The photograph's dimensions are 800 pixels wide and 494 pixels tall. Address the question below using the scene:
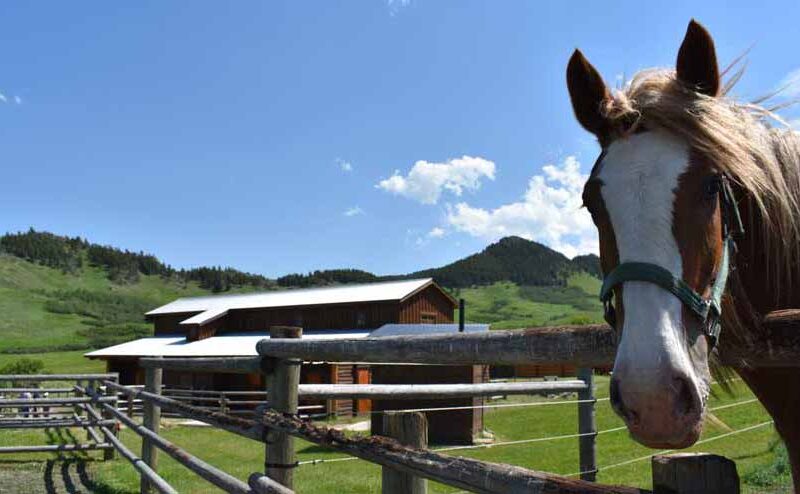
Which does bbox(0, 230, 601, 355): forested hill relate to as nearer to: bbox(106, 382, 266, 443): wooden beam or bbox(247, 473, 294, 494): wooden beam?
bbox(106, 382, 266, 443): wooden beam

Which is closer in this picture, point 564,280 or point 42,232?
point 42,232

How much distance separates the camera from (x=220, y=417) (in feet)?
12.1

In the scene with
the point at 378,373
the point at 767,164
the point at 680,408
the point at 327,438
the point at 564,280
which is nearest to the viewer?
the point at 680,408

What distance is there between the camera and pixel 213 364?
4277 millimetres

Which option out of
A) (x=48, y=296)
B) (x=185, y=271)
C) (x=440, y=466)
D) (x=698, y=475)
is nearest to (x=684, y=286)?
(x=698, y=475)

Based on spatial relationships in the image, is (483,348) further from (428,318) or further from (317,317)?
(317,317)

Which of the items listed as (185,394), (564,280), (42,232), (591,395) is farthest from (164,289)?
(591,395)

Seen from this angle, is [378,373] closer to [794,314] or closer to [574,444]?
[574,444]

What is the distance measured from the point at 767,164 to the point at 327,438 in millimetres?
1916

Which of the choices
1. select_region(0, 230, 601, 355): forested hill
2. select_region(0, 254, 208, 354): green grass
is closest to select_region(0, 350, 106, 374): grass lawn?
select_region(0, 254, 208, 354): green grass

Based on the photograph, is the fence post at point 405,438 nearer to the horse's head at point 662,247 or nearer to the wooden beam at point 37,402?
the horse's head at point 662,247

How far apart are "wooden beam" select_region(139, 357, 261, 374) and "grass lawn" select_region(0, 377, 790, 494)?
2326 mm

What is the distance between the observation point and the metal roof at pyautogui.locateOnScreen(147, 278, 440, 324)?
92.7 feet

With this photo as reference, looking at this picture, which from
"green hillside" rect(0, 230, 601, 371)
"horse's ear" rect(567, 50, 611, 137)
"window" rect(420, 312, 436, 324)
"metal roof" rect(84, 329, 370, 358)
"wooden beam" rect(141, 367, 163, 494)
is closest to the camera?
"horse's ear" rect(567, 50, 611, 137)
